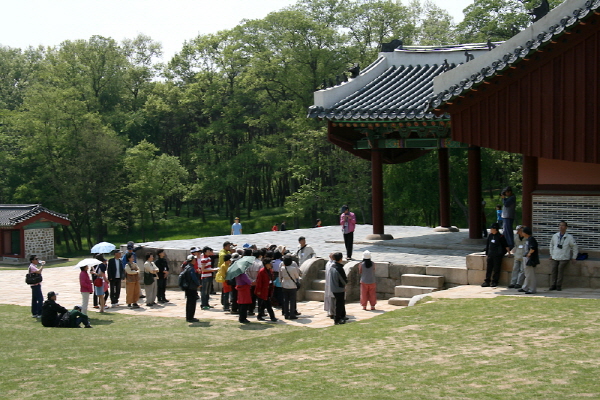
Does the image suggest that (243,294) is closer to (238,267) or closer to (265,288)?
(265,288)

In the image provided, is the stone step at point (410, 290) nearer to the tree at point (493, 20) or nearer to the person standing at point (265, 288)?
Result: the person standing at point (265, 288)

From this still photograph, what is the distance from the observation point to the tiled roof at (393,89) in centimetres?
2128

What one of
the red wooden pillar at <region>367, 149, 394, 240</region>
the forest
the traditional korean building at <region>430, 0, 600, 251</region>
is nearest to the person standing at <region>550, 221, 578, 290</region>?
the traditional korean building at <region>430, 0, 600, 251</region>

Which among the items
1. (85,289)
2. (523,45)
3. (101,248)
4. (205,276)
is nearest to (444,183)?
A: (205,276)

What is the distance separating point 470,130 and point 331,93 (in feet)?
23.0

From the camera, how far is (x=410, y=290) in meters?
17.7

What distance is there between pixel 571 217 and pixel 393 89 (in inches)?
359

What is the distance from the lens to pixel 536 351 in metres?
10.2

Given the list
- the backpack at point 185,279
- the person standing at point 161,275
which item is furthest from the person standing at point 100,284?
the backpack at point 185,279

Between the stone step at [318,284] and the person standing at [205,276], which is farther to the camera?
the stone step at [318,284]

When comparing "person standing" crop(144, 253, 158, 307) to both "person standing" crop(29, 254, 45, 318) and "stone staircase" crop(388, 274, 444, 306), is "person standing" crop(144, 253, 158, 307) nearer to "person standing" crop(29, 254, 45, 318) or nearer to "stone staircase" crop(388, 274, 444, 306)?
"person standing" crop(29, 254, 45, 318)

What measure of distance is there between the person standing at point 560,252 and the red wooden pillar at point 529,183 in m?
1.46

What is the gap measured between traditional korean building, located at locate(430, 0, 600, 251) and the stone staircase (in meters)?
2.74

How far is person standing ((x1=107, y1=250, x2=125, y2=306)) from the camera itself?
20234 mm
